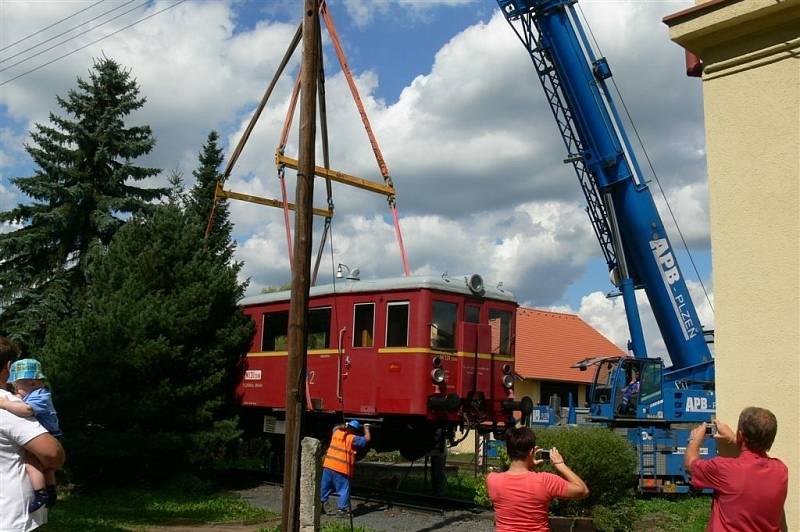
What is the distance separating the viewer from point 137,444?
47.4 ft

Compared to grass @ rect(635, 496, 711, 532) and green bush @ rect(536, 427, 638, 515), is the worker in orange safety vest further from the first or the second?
grass @ rect(635, 496, 711, 532)

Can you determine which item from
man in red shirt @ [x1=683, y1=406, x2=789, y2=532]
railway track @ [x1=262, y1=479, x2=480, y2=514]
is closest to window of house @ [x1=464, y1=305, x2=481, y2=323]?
railway track @ [x1=262, y1=479, x2=480, y2=514]

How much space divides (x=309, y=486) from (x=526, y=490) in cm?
574

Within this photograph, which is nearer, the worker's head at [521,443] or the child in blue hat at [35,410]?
the child in blue hat at [35,410]

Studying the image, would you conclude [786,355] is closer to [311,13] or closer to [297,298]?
[297,298]

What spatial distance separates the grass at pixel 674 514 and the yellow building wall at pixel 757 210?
632 centimetres

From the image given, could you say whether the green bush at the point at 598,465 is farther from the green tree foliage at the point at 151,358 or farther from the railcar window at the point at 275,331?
the green tree foliage at the point at 151,358

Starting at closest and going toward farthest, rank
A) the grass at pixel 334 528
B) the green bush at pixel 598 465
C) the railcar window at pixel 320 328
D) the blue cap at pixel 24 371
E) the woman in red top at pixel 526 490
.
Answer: the woman in red top at pixel 526 490 < the blue cap at pixel 24 371 < the grass at pixel 334 528 < the green bush at pixel 598 465 < the railcar window at pixel 320 328

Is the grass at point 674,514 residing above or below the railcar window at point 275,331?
below

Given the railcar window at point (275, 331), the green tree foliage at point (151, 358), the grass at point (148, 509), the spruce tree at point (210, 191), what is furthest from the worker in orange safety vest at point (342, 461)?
the spruce tree at point (210, 191)

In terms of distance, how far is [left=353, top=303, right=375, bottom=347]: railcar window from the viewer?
45.6 feet

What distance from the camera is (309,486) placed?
Answer: 9.75m

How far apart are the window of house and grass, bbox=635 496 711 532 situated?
3883 millimetres

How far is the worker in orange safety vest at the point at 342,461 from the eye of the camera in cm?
1221
